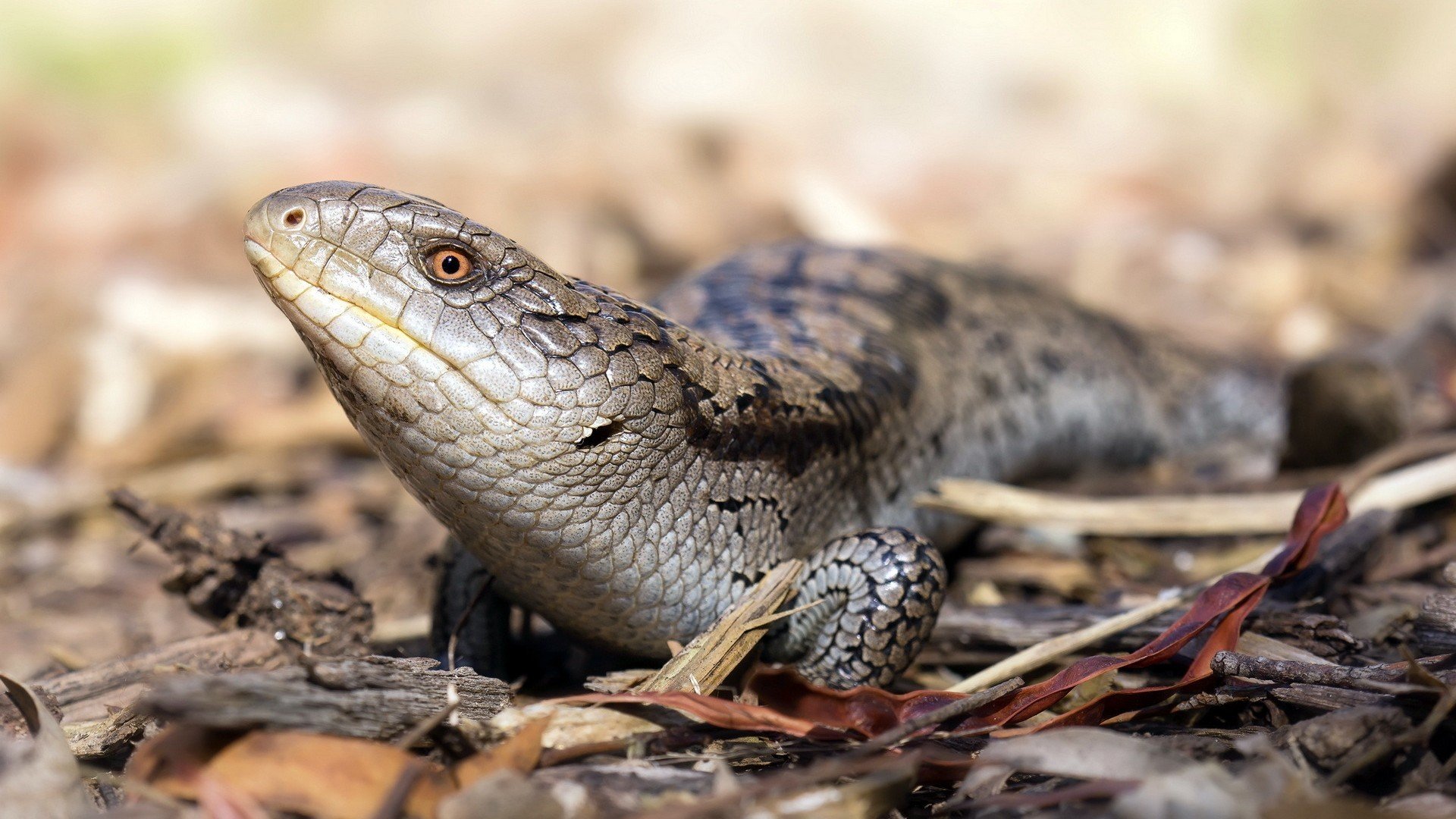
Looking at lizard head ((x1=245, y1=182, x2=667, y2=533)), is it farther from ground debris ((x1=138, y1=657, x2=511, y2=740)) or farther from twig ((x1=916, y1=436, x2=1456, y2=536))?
twig ((x1=916, y1=436, x2=1456, y2=536))

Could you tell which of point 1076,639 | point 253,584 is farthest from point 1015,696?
point 253,584

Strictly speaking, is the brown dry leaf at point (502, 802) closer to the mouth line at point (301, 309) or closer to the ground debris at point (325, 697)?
the ground debris at point (325, 697)

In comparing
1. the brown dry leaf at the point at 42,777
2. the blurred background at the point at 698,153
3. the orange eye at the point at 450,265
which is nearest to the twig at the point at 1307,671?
the orange eye at the point at 450,265

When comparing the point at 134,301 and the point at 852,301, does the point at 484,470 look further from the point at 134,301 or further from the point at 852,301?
the point at 134,301

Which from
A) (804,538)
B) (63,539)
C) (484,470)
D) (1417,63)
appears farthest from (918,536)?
(1417,63)

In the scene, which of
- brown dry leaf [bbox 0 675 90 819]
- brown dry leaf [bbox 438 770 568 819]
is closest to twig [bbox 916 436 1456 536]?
brown dry leaf [bbox 438 770 568 819]

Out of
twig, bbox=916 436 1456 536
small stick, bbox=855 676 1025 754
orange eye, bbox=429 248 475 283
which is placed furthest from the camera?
twig, bbox=916 436 1456 536
